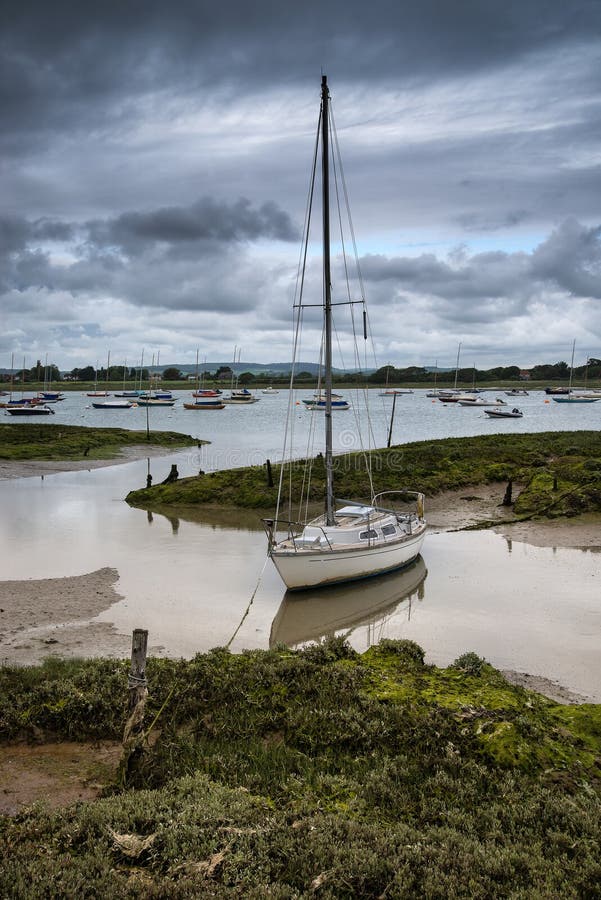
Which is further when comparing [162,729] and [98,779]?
[162,729]

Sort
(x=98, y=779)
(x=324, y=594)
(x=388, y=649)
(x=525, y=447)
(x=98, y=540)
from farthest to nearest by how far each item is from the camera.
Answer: (x=525, y=447) → (x=98, y=540) → (x=324, y=594) → (x=388, y=649) → (x=98, y=779)

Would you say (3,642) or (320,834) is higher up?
(320,834)

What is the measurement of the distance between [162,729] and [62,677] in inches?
102

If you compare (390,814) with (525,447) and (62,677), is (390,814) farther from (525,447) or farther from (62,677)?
(525,447)

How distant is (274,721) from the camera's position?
10312mm

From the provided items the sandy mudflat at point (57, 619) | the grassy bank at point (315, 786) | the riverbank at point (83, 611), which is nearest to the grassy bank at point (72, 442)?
the riverbank at point (83, 611)

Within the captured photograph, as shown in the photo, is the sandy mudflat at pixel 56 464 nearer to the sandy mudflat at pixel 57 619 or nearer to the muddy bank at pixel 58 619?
the muddy bank at pixel 58 619

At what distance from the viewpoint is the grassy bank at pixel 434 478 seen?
30781mm

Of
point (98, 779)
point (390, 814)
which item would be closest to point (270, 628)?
point (98, 779)

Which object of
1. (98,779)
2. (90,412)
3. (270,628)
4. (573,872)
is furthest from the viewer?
(90,412)

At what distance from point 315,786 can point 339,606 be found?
33.1ft

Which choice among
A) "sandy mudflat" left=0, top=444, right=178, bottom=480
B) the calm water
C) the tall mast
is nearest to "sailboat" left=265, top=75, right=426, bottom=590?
the tall mast

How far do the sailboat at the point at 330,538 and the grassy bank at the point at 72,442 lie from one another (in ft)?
115

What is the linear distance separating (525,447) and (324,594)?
2857cm
